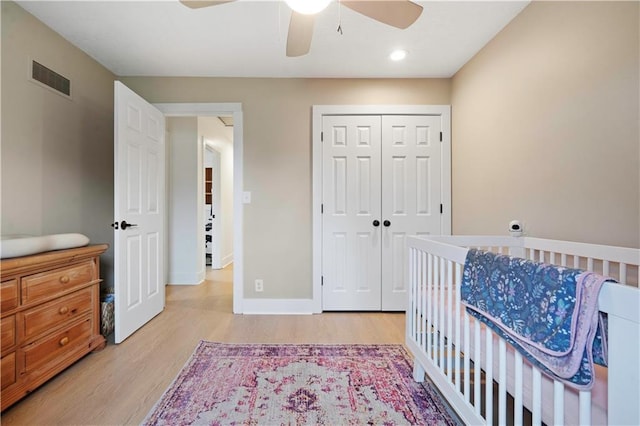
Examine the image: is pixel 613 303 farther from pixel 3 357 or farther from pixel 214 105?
pixel 214 105

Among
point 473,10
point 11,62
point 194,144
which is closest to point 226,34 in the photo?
point 11,62

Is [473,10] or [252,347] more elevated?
[473,10]

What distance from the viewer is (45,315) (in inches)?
61.8

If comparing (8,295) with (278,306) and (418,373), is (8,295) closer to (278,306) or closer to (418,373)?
(278,306)

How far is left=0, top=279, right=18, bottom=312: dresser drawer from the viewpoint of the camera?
4.42 ft

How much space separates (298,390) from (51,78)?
8.44ft

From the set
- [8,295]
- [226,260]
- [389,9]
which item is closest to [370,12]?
[389,9]

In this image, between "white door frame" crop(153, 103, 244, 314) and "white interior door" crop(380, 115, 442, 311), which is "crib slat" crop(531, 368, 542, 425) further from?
"white door frame" crop(153, 103, 244, 314)

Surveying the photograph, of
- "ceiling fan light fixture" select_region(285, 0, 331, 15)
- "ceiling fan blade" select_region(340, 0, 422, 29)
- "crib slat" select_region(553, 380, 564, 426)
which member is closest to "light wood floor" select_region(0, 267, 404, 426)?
"crib slat" select_region(553, 380, 564, 426)

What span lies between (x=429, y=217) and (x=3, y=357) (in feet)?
9.69

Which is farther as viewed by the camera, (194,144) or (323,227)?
(194,144)

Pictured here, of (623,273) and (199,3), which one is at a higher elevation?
(199,3)

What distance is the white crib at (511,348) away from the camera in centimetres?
59

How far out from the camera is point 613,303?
1.98 ft
